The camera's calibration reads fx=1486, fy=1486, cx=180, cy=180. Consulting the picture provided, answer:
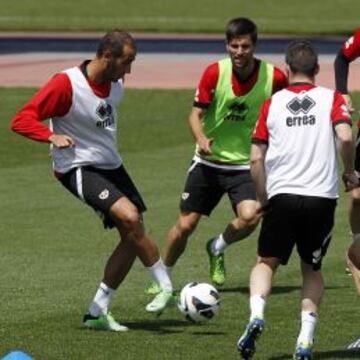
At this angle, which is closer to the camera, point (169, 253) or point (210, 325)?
point (210, 325)

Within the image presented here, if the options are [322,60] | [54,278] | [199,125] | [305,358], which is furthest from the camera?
[322,60]

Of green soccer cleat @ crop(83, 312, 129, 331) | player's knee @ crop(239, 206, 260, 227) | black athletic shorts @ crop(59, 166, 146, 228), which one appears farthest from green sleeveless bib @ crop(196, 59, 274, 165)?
green soccer cleat @ crop(83, 312, 129, 331)

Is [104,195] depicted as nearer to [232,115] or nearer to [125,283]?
[232,115]

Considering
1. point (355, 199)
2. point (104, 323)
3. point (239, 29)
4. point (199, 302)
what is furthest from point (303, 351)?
point (355, 199)

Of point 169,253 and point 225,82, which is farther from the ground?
point 225,82

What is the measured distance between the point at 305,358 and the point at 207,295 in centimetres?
146

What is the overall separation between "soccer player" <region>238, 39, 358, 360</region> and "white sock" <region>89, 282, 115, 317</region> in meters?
1.75

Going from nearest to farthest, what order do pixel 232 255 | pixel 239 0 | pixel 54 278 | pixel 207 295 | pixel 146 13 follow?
pixel 207 295
pixel 54 278
pixel 232 255
pixel 146 13
pixel 239 0

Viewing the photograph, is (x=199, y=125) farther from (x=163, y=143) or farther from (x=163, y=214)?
(x=163, y=143)

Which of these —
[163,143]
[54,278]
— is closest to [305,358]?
[54,278]

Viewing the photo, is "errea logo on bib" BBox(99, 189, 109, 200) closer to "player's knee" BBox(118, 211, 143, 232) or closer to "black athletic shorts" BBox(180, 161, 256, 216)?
"player's knee" BBox(118, 211, 143, 232)

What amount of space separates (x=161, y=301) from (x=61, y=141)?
5.29ft

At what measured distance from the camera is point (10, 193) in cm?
1897

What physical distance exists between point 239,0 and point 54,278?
1912 inches
